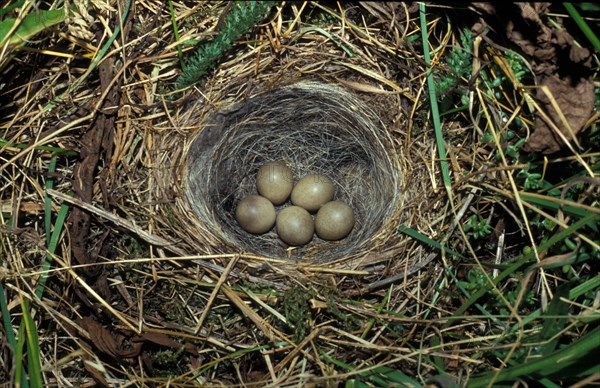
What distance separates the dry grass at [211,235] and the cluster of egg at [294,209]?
0.30m

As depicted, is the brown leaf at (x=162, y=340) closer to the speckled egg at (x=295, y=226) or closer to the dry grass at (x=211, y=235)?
the dry grass at (x=211, y=235)

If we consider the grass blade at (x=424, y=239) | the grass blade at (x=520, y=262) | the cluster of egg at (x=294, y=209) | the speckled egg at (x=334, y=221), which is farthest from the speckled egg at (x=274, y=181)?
the grass blade at (x=520, y=262)

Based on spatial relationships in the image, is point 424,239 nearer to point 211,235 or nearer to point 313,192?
point 313,192

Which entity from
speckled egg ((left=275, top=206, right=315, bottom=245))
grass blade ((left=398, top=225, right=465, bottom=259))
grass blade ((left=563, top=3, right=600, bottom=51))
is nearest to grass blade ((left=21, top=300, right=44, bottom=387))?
speckled egg ((left=275, top=206, right=315, bottom=245))

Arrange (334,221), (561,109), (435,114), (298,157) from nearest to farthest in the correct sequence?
(561,109)
(435,114)
(334,221)
(298,157)

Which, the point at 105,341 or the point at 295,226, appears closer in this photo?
the point at 105,341

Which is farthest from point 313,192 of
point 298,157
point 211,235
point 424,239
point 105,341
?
point 105,341

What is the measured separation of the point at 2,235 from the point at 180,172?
848 mm

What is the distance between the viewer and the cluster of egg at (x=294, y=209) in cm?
344

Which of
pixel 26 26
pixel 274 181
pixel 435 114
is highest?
pixel 26 26

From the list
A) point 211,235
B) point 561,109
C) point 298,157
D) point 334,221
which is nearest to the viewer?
point 561,109

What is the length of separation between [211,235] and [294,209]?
0.61m

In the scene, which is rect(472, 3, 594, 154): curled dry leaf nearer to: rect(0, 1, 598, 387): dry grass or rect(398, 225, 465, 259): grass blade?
rect(0, 1, 598, 387): dry grass

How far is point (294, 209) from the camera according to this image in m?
3.52
